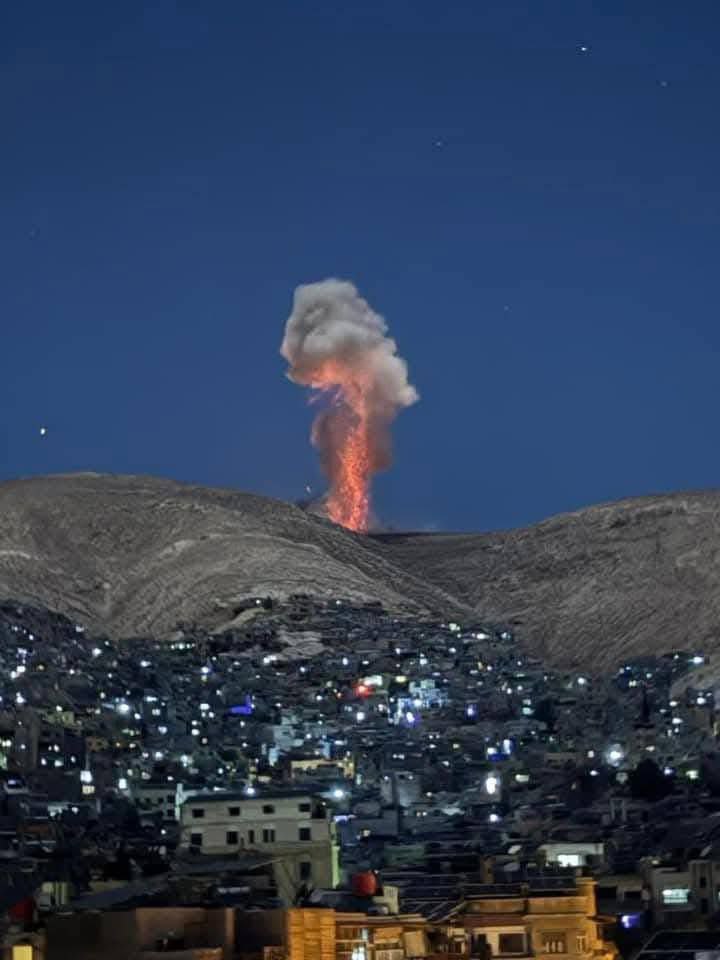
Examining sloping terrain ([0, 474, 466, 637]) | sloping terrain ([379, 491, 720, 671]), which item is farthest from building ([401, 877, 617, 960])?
sloping terrain ([0, 474, 466, 637])

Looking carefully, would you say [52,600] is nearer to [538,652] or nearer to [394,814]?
[538,652]

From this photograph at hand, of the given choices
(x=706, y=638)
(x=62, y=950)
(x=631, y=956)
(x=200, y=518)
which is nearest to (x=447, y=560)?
(x=200, y=518)

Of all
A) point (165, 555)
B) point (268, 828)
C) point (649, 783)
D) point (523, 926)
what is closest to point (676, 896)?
point (268, 828)

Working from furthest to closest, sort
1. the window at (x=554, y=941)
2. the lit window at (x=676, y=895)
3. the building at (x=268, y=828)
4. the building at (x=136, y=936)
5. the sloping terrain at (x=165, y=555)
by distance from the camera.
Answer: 1. the sloping terrain at (x=165, y=555)
2. the building at (x=268, y=828)
3. the lit window at (x=676, y=895)
4. the window at (x=554, y=941)
5. the building at (x=136, y=936)

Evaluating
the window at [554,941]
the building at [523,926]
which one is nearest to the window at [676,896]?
the building at [523,926]

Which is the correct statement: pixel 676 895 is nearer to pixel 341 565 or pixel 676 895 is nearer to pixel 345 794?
pixel 345 794

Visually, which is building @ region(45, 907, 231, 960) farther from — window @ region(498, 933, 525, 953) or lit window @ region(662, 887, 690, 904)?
lit window @ region(662, 887, 690, 904)

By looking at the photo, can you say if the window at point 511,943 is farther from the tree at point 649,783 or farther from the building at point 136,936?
the tree at point 649,783
